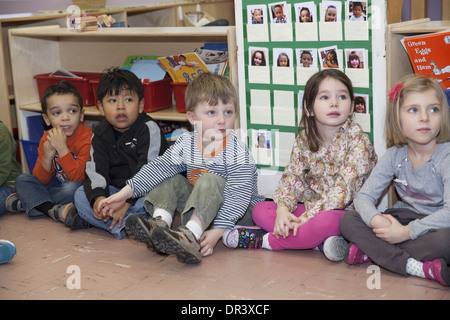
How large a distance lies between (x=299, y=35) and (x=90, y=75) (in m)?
1.46

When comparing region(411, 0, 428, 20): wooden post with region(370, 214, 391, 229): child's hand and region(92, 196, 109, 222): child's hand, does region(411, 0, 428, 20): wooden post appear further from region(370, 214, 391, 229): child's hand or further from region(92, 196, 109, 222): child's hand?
region(92, 196, 109, 222): child's hand

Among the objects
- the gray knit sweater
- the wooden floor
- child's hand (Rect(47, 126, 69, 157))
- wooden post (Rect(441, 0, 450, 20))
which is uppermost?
wooden post (Rect(441, 0, 450, 20))

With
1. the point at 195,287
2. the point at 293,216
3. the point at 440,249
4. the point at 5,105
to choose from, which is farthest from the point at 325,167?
the point at 5,105

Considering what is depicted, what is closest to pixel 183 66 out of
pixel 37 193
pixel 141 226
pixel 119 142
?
pixel 119 142

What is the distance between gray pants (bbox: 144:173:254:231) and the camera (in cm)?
208

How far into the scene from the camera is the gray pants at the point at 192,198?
6.81 feet

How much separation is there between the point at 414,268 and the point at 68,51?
8.30ft

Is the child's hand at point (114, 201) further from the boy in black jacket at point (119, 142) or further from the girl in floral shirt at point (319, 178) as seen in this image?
the girl in floral shirt at point (319, 178)

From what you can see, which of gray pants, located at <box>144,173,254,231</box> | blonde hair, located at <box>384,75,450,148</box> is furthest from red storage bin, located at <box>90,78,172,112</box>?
blonde hair, located at <box>384,75,450,148</box>

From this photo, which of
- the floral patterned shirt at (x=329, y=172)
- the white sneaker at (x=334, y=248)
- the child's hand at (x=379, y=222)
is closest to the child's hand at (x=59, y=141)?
the floral patterned shirt at (x=329, y=172)

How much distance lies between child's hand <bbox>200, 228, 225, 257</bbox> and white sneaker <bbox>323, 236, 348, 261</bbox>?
0.40 meters

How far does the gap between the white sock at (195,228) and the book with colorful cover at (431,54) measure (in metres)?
1.01

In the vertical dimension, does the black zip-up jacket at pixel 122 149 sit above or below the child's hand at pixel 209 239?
above

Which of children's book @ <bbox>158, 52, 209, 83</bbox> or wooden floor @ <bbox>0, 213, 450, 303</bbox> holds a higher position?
children's book @ <bbox>158, 52, 209, 83</bbox>
